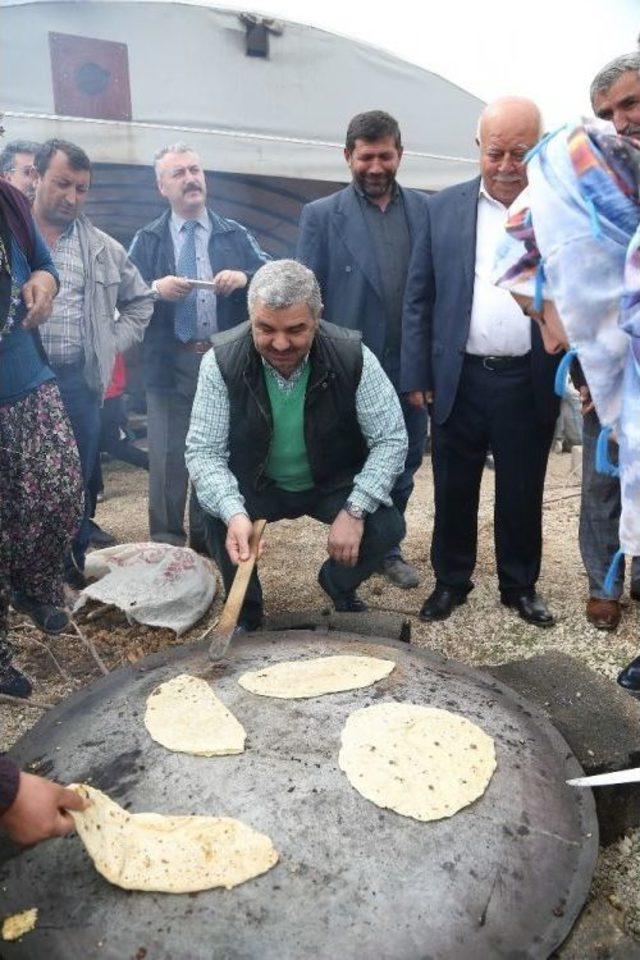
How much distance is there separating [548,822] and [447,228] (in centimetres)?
225

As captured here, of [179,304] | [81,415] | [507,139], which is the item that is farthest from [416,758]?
[179,304]

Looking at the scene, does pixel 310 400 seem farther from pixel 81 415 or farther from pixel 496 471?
pixel 81 415

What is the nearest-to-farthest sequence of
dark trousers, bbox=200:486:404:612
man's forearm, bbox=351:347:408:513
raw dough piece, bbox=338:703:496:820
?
raw dough piece, bbox=338:703:496:820
man's forearm, bbox=351:347:408:513
dark trousers, bbox=200:486:404:612

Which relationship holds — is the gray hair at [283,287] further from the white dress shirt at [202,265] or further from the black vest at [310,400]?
the white dress shirt at [202,265]

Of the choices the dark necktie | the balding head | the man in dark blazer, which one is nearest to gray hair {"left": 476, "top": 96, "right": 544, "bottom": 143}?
the balding head

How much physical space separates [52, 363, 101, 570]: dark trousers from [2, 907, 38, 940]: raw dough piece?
215 cm

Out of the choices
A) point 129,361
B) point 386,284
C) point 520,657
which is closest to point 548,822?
point 520,657

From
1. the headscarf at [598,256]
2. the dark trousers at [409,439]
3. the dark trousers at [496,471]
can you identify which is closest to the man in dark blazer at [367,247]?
the dark trousers at [409,439]

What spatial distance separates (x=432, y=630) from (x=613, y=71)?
235 cm

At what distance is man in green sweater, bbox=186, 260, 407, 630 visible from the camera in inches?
102

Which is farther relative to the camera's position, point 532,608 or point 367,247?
point 367,247

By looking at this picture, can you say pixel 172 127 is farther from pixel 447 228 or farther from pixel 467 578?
pixel 467 578

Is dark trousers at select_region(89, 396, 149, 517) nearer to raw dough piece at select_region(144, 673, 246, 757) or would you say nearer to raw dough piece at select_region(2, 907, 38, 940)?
raw dough piece at select_region(144, 673, 246, 757)

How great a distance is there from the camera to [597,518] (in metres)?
3.06
